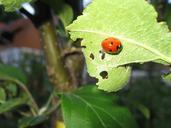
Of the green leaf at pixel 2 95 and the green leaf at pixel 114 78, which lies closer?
the green leaf at pixel 114 78

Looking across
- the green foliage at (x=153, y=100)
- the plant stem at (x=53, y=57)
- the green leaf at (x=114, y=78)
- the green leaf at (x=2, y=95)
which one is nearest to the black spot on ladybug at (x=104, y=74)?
the green leaf at (x=114, y=78)

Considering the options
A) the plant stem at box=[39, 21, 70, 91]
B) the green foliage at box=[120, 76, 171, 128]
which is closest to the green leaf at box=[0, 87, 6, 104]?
the plant stem at box=[39, 21, 70, 91]

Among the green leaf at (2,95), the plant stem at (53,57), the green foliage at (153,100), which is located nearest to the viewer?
the plant stem at (53,57)

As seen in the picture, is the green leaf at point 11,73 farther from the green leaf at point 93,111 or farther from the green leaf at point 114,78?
the green leaf at point 114,78

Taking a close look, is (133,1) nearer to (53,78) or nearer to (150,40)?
(150,40)

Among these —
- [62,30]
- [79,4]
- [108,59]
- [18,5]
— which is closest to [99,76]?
[108,59]

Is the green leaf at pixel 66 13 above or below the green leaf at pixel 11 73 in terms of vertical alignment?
above
